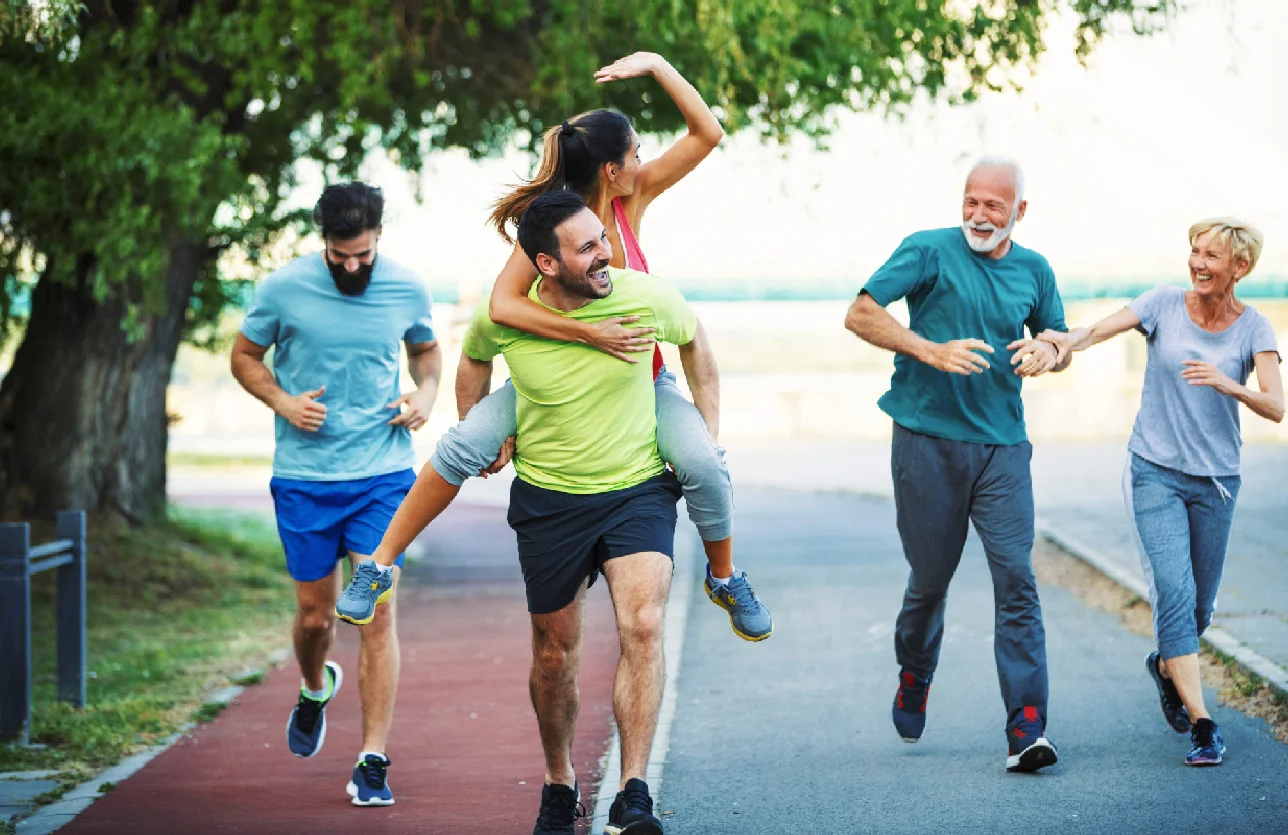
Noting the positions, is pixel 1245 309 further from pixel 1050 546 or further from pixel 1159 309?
pixel 1050 546

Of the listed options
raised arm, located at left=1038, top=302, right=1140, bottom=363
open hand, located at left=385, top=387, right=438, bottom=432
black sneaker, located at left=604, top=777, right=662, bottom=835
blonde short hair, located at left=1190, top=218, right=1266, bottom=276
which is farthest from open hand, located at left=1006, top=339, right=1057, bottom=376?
open hand, located at left=385, top=387, right=438, bottom=432

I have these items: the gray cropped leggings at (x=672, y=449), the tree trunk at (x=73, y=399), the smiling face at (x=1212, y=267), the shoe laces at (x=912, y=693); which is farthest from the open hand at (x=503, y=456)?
the tree trunk at (x=73, y=399)

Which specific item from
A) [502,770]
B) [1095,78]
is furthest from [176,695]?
[1095,78]

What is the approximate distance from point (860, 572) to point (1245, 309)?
7273 millimetres

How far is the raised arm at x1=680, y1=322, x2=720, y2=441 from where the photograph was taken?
5.12m

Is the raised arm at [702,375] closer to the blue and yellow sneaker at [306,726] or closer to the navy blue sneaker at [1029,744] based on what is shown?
the navy blue sneaker at [1029,744]

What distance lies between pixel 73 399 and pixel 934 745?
8.49 metres

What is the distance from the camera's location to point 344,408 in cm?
628

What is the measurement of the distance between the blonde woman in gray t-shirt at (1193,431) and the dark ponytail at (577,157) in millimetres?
1896

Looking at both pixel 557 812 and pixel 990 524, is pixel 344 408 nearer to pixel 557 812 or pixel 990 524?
pixel 557 812

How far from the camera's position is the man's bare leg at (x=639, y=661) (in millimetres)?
4930

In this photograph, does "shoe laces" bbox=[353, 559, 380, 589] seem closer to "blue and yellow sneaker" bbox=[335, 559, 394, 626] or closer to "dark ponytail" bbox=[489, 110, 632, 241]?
"blue and yellow sneaker" bbox=[335, 559, 394, 626]

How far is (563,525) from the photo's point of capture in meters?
Result: 5.07

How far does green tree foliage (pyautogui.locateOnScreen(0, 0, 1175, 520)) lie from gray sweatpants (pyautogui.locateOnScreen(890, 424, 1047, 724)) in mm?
4943
